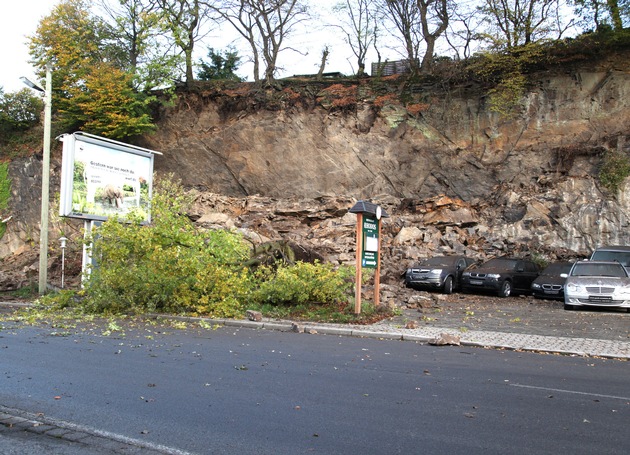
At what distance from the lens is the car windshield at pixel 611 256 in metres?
20.2

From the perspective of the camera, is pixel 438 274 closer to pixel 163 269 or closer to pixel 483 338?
pixel 483 338

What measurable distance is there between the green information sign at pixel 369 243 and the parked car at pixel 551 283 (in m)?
8.75

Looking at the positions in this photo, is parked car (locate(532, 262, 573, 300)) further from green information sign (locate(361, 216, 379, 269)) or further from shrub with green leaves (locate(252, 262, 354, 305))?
shrub with green leaves (locate(252, 262, 354, 305))

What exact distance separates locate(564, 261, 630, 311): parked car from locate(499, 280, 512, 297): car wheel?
366cm

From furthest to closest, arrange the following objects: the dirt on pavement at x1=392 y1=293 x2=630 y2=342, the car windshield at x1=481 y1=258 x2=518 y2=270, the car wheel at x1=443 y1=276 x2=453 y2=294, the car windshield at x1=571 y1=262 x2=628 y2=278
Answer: the car windshield at x1=481 y1=258 x2=518 y2=270
the car wheel at x1=443 y1=276 x2=453 y2=294
the car windshield at x1=571 y1=262 x2=628 y2=278
the dirt on pavement at x1=392 y1=293 x2=630 y2=342

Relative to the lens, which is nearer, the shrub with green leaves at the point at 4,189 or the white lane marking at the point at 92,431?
the white lane marking at the point at 92,431

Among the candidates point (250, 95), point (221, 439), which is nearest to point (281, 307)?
point (221, 439)

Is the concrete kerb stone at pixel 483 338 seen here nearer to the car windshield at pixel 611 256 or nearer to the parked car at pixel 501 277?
the parked car at pixel 501 277

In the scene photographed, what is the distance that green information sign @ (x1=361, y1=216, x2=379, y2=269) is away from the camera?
1445cm

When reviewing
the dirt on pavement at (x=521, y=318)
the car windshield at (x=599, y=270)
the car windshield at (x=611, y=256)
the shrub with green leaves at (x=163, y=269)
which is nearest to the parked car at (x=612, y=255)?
the car windshield at (x=611, y=256)

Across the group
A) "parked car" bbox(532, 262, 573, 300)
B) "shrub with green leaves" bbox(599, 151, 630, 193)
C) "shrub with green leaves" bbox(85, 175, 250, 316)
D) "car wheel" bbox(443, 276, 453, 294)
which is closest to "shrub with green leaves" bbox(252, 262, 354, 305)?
"shrub with green leaves" bbox(85, 175, 250, 316)

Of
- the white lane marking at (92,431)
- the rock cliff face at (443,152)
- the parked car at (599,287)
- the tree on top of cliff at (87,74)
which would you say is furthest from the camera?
the tree on top of cliff at (87,74)

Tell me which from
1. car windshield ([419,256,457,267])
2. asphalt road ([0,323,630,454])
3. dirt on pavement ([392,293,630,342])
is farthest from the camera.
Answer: car windshield ([419,256,457,267])

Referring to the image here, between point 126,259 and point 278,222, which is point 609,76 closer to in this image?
point 278,222
